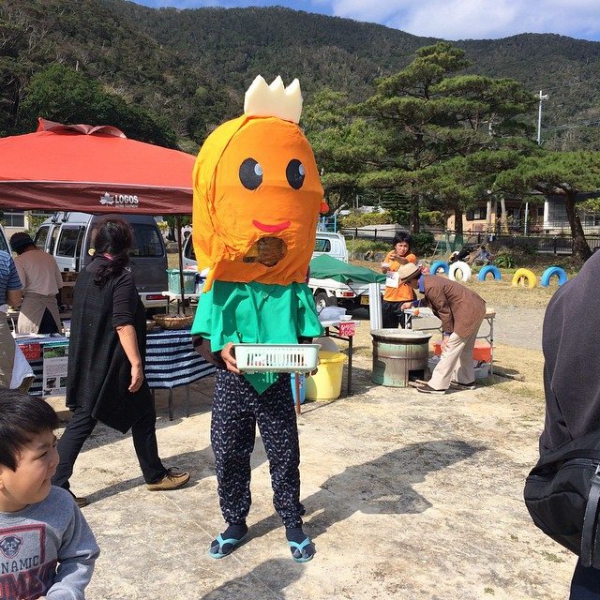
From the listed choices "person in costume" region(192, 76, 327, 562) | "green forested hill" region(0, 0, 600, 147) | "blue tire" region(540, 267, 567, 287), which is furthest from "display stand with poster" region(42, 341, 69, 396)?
"green forested hill" region(0, 0, 600, 147)

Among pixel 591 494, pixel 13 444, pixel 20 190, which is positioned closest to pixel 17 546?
pixel 13 444

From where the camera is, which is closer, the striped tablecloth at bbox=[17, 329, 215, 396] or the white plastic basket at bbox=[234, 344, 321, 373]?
the white plastic basket at bbox=[234, 344, 321, 373]

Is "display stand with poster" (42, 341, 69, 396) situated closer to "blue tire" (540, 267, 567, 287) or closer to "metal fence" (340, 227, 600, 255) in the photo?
"blue tire" (540, 267, 567, 287)

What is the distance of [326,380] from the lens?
5871 mm

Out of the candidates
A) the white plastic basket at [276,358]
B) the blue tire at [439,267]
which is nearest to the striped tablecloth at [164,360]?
the white plastic basket at [276,358]

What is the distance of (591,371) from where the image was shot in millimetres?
1326

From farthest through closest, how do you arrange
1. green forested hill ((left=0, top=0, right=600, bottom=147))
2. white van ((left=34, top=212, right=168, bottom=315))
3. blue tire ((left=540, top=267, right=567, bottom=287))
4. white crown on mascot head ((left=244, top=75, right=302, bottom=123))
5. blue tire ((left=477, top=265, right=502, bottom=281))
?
green forested hill ((left=0, top=0, right=600, bottom=147)) → blue tire ((left=477, top=265, right=502, bottom=281)) → blue tire ((left=540, top=267, right=567, bottom=287)) → white van ((left=34, top=212, right=168, bottom=315)) → white crown on mascot head ((left=244, top=75, right=302, bottom=123))

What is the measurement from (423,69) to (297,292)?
83.1 ft

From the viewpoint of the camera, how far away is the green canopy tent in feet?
34.8

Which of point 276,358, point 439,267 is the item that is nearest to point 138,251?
point 276,358

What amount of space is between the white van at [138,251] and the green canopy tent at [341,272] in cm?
267

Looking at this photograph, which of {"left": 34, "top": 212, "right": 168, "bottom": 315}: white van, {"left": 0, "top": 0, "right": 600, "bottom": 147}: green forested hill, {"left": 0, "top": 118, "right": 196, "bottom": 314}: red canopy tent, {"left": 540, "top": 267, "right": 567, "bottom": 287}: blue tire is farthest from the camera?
{"left": 0, "top": 0, "right": 600, "bottom": 147}: green forested hill

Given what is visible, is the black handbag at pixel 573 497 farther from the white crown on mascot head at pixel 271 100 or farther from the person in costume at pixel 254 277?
the white crown on mascot head at pixel 271 100

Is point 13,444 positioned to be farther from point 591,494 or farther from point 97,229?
point 97,229
